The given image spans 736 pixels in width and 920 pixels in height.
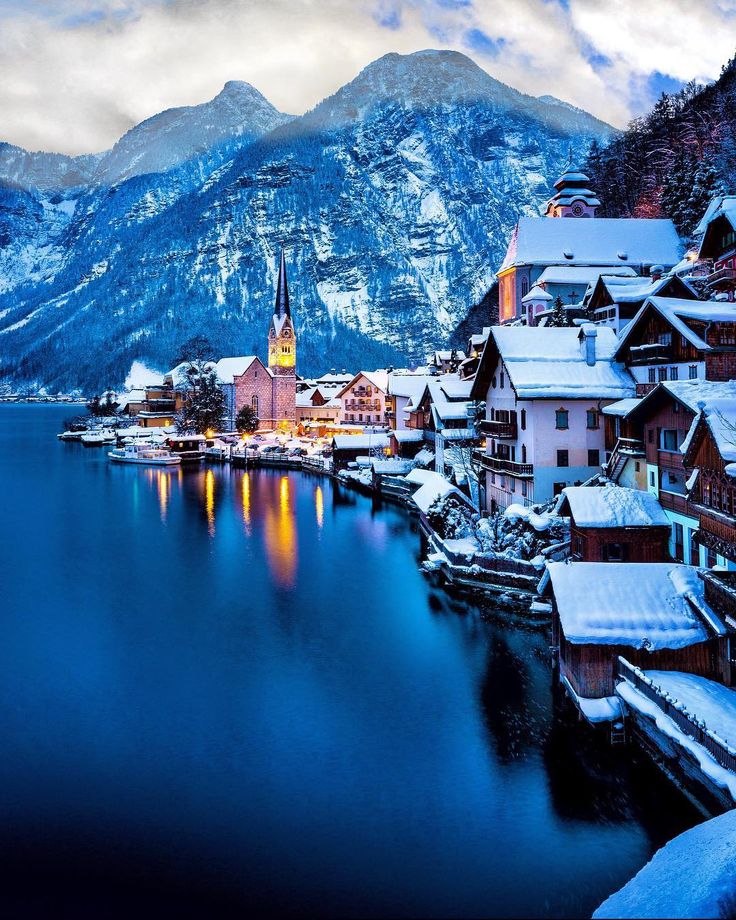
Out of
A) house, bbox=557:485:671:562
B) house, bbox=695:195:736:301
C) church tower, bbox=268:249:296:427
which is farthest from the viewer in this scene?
church tower, bbox=268:249:296:427

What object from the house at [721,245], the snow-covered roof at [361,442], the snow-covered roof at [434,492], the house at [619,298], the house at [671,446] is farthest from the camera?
the snow-covered roof at [361,442]

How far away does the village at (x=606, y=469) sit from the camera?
18266 millimetres

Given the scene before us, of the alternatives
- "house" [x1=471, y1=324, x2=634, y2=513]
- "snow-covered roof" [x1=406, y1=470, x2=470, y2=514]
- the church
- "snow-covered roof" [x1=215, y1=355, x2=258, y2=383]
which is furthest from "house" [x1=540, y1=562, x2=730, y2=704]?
"snow-covered roof" [x1=215, y1=355, x2=258, y2=383]

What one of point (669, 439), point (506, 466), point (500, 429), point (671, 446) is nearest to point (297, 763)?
point (671, 446)

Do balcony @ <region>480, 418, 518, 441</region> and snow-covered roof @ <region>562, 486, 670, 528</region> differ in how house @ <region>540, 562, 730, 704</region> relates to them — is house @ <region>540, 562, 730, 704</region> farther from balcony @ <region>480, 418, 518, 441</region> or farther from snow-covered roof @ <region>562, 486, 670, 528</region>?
balcony @ <region>480, 418, 518, 441</region>

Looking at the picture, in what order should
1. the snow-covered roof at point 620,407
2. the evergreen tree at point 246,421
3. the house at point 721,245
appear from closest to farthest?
the snow-covered roof at point 620,407 → the house at point 721,245 → the evergreen tree at point 246,421

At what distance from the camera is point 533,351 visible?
122 feet

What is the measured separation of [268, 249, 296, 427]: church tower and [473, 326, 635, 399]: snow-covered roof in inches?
3443

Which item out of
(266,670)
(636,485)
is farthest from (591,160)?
(266,670)

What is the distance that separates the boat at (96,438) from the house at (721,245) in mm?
110237

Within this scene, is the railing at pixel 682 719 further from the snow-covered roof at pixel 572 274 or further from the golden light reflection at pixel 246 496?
the snow-covered roof at pixel 572 274

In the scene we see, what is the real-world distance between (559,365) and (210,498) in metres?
39.8

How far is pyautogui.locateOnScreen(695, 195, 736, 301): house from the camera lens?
114 ft

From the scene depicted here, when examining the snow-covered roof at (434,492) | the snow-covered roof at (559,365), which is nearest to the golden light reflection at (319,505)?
the snow-covered roof at (434,492)
